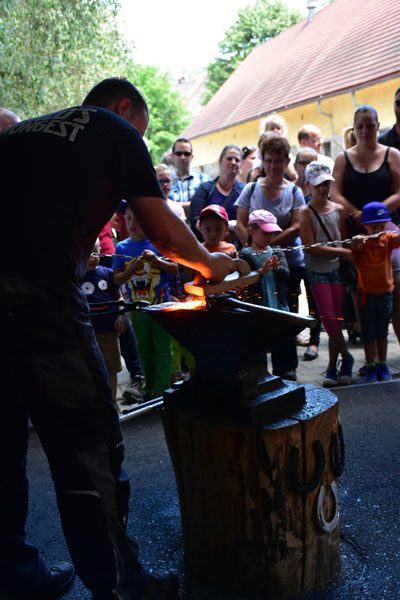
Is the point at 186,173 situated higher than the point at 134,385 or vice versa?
the point at 186,173

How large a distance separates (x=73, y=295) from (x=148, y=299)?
2.79 meters

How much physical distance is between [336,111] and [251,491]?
16597 millimetres

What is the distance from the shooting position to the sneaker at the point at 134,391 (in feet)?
17.6

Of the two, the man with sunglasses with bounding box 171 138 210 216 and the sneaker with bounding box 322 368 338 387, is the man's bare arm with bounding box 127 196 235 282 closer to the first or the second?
the sneaker with bounding box 322 368 338 387

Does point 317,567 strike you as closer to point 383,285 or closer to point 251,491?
point 251,491

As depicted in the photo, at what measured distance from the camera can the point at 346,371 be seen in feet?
18.4

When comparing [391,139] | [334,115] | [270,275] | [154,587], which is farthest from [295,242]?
[334,115]

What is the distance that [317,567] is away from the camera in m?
2.64

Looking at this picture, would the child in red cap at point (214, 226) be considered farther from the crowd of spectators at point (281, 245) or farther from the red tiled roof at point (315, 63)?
the red tiled roof at point (315, 63)

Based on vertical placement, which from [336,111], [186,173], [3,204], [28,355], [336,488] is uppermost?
[336,111]

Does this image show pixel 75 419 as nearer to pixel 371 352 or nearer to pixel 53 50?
pixel 371 352

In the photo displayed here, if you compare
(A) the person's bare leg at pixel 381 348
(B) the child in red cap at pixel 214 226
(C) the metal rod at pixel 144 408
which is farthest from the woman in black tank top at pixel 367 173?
(C) the metal rod at pixel 144 408

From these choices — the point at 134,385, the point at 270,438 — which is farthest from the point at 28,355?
the point at 134,385

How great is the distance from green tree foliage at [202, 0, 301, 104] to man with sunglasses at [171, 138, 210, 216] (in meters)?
35.6
